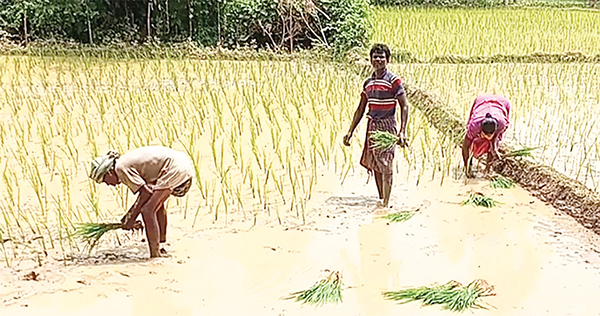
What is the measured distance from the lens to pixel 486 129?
187 inches

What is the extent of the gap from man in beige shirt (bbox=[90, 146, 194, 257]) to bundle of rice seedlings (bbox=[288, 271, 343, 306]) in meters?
0.76

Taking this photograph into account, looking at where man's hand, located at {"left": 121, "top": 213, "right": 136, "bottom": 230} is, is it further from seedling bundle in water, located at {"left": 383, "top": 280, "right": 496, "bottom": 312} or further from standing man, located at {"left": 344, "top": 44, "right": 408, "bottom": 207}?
standing man, located at {"left": 344, "top": 44, "right": 408, "bottom": 207}

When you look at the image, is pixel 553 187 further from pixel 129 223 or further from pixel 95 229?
pixel 95 229

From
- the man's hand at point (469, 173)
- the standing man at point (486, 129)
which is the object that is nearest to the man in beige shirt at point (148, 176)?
the standing man at point (486, 129)

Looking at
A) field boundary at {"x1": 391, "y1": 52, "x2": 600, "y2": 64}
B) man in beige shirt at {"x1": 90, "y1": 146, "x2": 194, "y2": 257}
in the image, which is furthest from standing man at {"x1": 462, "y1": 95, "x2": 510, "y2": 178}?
field boundary at {"x1": 391, "y1": 52, "x2": 600, "y2": 64}

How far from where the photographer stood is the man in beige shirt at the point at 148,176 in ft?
11.1

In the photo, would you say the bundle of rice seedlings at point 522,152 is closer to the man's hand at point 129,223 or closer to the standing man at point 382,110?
the standing man at point 382,110

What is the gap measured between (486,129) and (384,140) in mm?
784

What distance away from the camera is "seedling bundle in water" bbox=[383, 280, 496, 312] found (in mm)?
3213

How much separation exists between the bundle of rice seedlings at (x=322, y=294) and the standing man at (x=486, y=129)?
1846 millimetres

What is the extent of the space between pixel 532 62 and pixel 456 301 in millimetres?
7041

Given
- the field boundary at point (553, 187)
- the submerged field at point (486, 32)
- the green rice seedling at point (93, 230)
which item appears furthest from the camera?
the submerged field at point (486, 32)

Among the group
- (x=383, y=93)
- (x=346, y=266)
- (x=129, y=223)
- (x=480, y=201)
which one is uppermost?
(x=383, y=93)

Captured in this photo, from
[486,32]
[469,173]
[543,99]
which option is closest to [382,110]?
[469,173]
